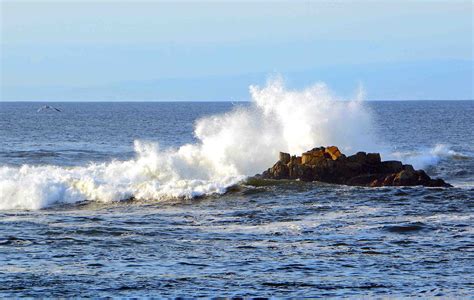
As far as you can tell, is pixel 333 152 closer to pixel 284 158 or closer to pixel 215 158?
pixel 284 158

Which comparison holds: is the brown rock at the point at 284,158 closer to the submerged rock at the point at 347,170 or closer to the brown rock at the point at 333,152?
the submerged rock at the point at 347,170

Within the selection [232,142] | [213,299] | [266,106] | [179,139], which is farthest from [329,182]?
[179,139]

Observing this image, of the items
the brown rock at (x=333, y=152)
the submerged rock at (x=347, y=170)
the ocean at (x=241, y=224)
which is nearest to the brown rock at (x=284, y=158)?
the submerged rock at (x=347, y=170)

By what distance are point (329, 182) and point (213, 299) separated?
629 inches

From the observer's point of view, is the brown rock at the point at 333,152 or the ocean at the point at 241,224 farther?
the brown rock at the point at 333,152

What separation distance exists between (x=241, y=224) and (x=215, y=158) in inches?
532

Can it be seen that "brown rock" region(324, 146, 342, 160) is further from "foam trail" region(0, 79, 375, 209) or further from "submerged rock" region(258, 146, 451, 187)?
"foam trail" region(0, 79, 375, 209)

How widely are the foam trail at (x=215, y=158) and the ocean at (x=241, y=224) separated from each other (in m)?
0.05

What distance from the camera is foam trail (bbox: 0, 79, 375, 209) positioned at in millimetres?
28641

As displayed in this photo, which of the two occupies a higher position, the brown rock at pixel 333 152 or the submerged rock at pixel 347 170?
the brown rock at pixel 333 152

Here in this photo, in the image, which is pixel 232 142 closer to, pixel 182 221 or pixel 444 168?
pixel 444 168

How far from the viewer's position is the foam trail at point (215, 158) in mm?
28641

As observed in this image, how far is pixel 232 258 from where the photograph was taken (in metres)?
17.4

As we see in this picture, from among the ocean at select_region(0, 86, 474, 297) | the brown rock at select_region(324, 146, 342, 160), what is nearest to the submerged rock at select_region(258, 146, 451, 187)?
the brown rock at select_region(324, 146, 342, 160)
